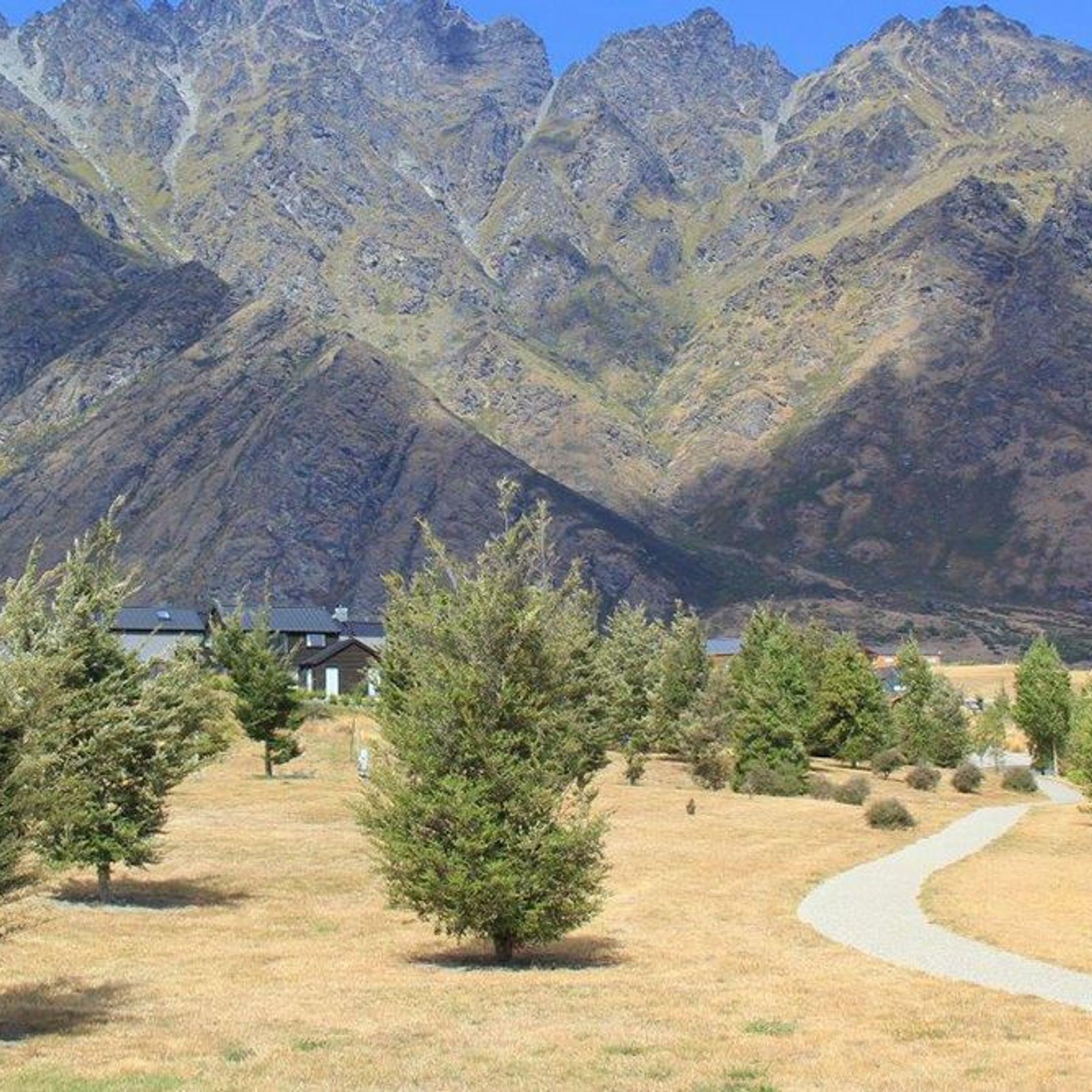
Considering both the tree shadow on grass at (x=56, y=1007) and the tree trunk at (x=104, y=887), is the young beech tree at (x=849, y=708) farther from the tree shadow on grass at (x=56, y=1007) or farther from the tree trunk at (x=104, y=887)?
the tree shadow on grass at (x=56, y=1007)

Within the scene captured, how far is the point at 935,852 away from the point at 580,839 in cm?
2644

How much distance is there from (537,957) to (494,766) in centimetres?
457

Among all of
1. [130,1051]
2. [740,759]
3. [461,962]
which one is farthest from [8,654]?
[740,759]

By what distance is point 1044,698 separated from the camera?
10006 cm

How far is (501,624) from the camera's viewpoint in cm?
2589

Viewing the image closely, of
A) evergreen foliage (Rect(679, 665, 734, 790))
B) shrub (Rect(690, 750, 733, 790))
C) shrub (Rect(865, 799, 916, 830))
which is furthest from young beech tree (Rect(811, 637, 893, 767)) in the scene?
shrub (Rect(865, 799, 916, 830))

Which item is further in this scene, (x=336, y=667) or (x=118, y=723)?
(x=336, y=667)

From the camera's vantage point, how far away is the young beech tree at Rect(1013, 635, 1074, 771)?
9975cm

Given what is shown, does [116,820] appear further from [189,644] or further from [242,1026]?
[242,1026]

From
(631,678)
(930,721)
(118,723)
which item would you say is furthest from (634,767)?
(118,723)

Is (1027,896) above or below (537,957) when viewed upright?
below

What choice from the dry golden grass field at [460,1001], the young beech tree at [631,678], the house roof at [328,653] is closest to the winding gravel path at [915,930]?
the dry golden grass field at [460,1001]

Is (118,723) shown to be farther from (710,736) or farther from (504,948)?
(710,736)

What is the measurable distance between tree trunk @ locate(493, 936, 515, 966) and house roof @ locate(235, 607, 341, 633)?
291 ft
